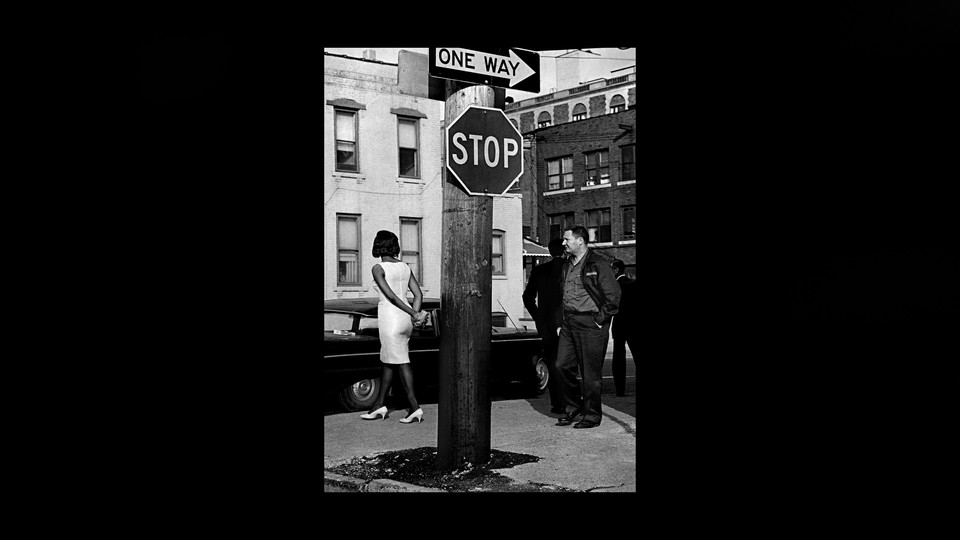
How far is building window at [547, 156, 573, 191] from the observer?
4262 centimetres

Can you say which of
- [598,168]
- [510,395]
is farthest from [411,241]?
[510,395]

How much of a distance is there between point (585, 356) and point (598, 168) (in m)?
34.3

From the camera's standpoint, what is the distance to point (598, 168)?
136ft

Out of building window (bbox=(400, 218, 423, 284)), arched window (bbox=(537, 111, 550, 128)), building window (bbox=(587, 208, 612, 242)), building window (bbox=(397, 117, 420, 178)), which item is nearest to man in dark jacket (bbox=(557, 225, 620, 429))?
building window (bbox=(400, 218, 423, 284))

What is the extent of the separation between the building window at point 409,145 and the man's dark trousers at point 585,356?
19.4m

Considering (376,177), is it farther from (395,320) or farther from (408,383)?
(408,383)

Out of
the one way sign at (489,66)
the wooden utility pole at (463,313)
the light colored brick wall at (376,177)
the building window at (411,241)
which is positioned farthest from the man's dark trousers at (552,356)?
the building window at (411,241)

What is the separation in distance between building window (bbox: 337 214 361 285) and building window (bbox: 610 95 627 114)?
21197 mm

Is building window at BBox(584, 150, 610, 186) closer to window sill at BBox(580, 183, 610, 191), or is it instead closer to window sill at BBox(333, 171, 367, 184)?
window sill at BBox(580, 183, 610, 191)
